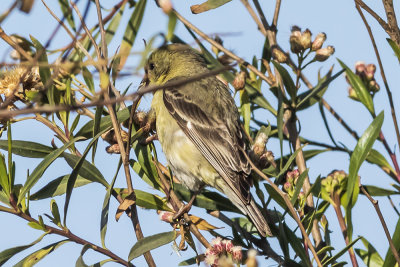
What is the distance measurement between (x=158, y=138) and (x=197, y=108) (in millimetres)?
404

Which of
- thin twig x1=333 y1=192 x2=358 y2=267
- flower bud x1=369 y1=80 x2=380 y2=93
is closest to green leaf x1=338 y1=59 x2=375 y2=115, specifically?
flower bud x1=369 y1=80 x2=380 y2=93

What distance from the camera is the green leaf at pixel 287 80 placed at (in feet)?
10.4

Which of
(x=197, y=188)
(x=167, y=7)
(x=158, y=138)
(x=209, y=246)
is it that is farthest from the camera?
(x=158, y=138)

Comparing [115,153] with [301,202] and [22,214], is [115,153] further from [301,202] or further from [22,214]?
[301,202]

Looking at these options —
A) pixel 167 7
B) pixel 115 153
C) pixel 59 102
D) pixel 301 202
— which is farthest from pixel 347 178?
pixel 167 7

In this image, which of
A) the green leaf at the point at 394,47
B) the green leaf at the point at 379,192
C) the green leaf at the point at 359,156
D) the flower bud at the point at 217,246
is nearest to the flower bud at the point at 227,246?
the flower bud at the point at 217,246

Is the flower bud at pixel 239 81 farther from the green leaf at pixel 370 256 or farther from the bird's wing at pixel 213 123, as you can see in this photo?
the green leaf at pixel 370 256

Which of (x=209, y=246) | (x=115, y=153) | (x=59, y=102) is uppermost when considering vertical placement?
(x=59, y=102)

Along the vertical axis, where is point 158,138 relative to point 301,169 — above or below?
above

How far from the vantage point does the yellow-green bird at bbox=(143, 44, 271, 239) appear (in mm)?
3877

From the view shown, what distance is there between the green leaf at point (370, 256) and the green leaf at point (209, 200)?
0.76 metres

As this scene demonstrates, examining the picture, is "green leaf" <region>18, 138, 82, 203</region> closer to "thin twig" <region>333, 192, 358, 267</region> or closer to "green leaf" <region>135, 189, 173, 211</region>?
"green leaf" <region>135, 189, 173, 211</region>

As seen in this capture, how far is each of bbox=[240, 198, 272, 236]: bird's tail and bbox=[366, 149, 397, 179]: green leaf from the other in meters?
0.65

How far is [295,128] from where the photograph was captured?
3350 millimetres
